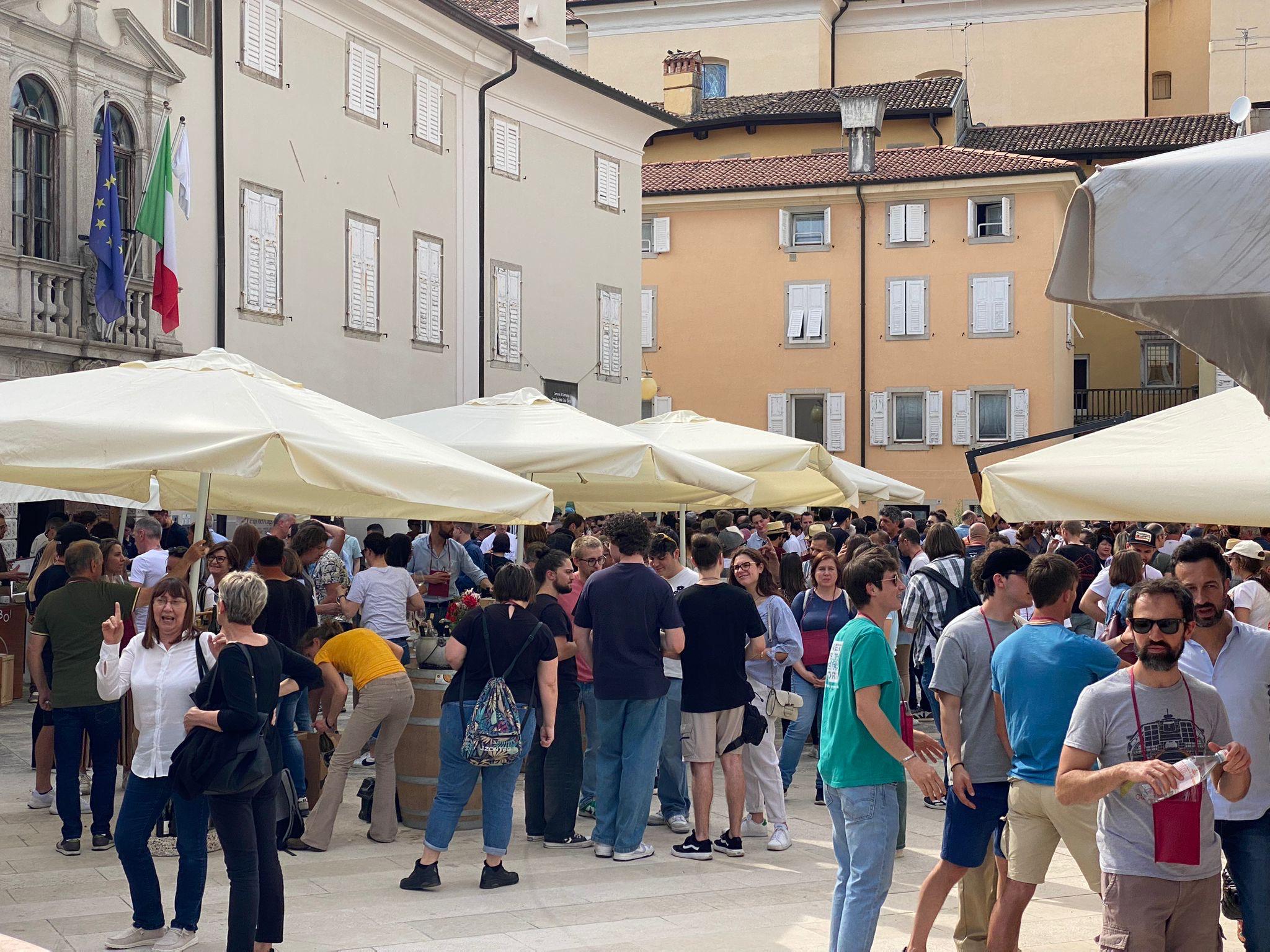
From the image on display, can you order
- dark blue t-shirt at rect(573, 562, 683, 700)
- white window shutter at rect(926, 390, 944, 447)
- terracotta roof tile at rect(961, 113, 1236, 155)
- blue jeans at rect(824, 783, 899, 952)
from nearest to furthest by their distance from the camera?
blue jeans at rect(824, 783, 899, 952), dark blue t-shirt at rect(573, 562, 683, 700), white window shutter at rect(926, 390, 944, 447), terracotta roof tile at rect(961, 113, 1236, 155)

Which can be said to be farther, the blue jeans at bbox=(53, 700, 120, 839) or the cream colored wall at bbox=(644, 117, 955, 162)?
the cream colored wall at bbox=(644, 117, 955, 162)

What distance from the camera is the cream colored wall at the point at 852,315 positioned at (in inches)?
1526

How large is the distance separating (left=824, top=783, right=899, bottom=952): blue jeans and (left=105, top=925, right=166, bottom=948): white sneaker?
2.90 m

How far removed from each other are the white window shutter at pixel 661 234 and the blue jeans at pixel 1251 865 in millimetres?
36204

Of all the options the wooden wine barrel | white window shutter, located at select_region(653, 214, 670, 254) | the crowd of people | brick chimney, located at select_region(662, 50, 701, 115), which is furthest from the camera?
brick chimney, located at select_region(662, 50, 701, 115)

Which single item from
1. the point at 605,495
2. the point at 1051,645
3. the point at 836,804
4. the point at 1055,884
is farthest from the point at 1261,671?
the point at 605,495

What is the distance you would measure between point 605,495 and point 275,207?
8.00 meters

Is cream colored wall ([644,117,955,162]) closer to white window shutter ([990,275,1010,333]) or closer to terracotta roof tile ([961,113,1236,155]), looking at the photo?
terracotta roof tile ([961,113,1236,155])

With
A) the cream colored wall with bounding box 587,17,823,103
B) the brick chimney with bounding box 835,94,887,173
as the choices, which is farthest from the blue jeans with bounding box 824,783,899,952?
the cream colored wall with bounding box 587,17,823,103

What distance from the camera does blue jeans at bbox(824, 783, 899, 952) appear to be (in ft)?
19.7

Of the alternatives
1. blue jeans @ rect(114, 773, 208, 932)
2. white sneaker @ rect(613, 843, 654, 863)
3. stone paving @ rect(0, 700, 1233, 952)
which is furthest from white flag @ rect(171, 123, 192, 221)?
blue jeans @ rect(114, 773, 208, 932)

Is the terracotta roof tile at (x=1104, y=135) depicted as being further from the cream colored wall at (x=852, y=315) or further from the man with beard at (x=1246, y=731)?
the man with beard at (x=1246, y=731)

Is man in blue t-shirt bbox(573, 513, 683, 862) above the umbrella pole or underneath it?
underneath

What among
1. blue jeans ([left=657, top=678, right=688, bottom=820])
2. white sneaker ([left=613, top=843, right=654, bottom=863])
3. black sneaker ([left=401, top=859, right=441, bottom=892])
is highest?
blue jeans ([left=657, top=678, right=688, bottom=820])
